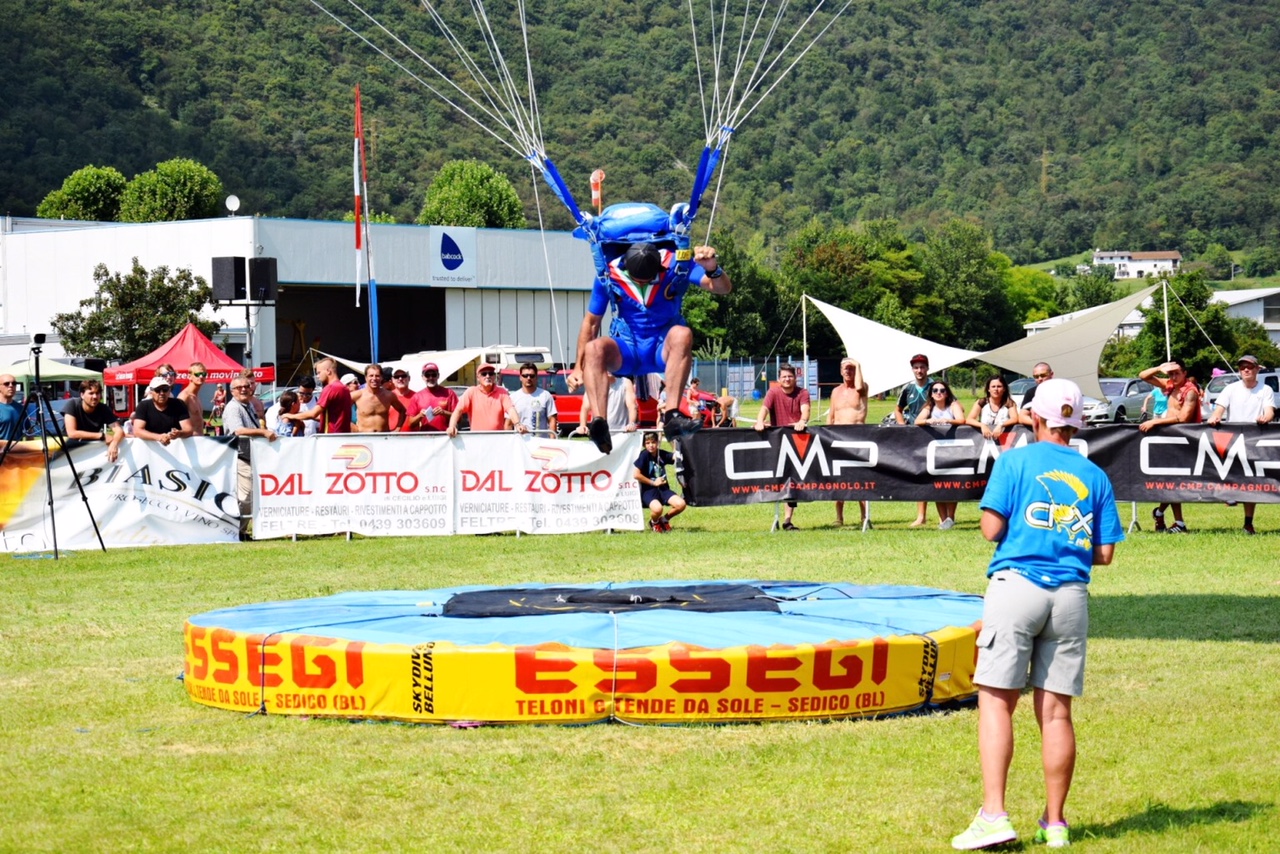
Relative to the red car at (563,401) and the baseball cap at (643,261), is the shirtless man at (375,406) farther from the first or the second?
the baseball cap at (643,261)

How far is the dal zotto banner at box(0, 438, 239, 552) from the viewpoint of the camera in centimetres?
1369

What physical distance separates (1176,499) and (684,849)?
992 cm

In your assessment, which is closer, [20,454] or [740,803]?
[740,803]

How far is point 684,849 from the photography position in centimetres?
488

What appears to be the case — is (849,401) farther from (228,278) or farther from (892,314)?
(892,314)

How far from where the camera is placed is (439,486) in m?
14.5

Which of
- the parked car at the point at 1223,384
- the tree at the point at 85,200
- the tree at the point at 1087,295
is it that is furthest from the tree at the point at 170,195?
the tree at the point at 1087,295

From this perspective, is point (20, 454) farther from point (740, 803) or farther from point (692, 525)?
point (740, 803)

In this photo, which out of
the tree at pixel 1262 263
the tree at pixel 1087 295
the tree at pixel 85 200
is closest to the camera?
the tree at pixel 85 200

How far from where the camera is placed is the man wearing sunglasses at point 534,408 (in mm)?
14812

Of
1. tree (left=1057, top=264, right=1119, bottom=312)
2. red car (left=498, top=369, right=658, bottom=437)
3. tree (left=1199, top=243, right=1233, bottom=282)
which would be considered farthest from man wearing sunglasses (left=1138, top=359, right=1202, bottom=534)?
tree (left=1199, top=243, right=1233, bottom=282)

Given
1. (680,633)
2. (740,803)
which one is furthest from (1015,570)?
(680,633)

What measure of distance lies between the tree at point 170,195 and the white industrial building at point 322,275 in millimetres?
16672

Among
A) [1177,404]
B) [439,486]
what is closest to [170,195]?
[439,486]
